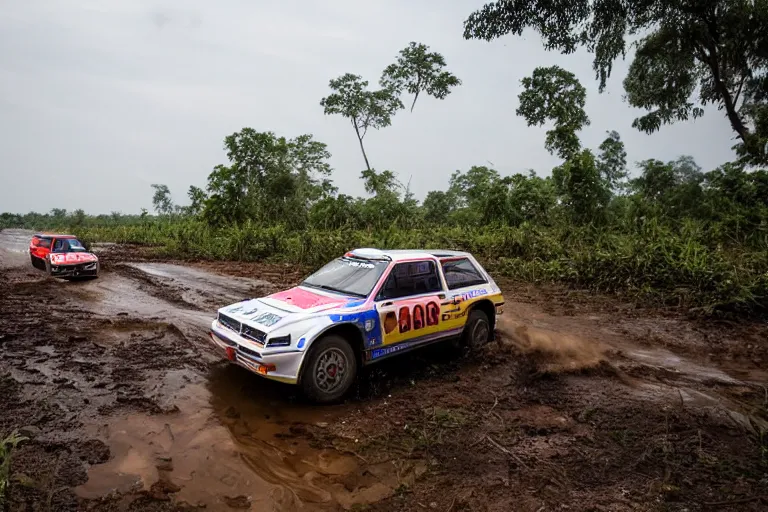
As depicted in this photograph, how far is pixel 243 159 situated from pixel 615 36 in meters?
18.3

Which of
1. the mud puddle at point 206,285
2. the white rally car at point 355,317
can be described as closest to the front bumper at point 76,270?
the mud puddle at point 206,285

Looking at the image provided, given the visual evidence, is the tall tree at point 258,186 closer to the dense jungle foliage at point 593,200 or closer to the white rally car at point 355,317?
the dense jungle foliage at point 593,200

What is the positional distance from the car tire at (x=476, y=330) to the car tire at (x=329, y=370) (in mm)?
2068

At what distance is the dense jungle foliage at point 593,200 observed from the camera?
9.86 meters

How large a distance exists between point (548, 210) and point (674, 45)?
6.43 meters

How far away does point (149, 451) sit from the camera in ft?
12.7

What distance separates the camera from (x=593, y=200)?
15031mm

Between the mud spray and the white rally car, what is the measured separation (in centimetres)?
77

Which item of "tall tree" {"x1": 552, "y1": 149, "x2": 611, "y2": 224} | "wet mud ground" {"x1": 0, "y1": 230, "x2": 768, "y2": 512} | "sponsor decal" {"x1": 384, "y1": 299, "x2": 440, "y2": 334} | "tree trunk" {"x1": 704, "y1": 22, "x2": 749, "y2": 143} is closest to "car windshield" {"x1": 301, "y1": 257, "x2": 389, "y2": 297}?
"sponsor decal" {"x1": 384, "y1": 299, "x2": 440, "y2": 334}

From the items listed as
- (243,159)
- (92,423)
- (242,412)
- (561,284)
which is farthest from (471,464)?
(243,159)

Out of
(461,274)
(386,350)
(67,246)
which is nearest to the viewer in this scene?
(386,350)

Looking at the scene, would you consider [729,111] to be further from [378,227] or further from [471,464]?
[471,464]

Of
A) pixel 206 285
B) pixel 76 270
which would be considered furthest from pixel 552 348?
pixel 76 270

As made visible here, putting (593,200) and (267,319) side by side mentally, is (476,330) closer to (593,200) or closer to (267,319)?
(267,319)
